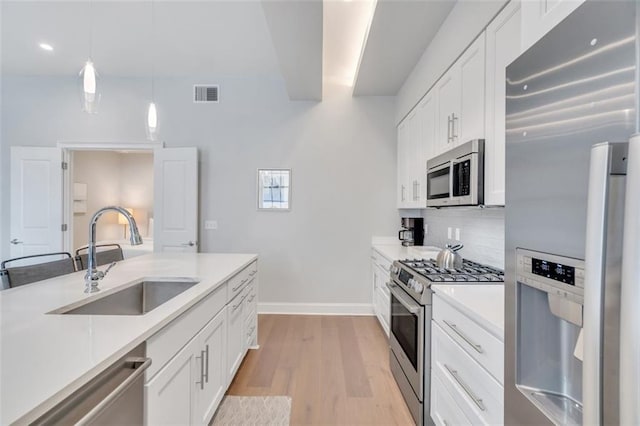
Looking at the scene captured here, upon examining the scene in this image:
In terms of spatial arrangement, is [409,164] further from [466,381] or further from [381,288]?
[466,381]

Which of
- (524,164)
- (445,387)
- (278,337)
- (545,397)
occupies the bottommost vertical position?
(278,337)

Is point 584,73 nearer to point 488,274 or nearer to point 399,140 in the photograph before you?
point 488,274

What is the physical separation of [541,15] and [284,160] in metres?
3.37

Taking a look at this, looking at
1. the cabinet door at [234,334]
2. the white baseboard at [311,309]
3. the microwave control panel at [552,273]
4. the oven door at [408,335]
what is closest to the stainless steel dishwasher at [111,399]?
the cabinet door at [234,334]

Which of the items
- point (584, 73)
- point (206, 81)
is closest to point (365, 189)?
point (206, 81)

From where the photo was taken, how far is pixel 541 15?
0.92 meters

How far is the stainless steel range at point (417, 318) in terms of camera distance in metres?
1.77

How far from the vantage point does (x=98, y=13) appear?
2.79 meters

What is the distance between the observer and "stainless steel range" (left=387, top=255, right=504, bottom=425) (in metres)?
1.77

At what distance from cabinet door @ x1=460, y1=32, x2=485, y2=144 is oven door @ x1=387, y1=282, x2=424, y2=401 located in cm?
116

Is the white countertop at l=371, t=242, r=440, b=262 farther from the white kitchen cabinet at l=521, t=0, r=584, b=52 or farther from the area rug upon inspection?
the white kitchen cabinet at l=521, t=0, r=584, b=52

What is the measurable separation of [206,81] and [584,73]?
4.30 metres

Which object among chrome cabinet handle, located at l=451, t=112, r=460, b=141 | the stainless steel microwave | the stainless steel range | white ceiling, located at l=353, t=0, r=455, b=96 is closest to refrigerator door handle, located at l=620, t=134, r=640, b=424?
the stainless steel range

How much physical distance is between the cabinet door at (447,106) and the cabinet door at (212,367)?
2.11m
